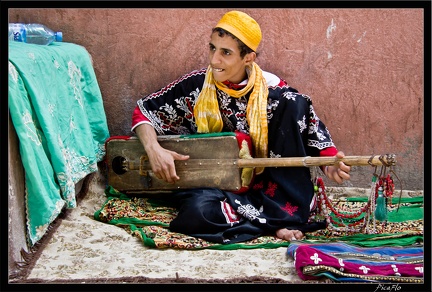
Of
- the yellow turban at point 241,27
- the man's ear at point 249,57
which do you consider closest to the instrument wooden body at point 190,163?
Result: the man's ear at point 249,57

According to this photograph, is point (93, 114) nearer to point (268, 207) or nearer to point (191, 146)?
point (191, 146)

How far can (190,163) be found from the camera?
4023 millimetres

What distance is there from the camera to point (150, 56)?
15.0ft

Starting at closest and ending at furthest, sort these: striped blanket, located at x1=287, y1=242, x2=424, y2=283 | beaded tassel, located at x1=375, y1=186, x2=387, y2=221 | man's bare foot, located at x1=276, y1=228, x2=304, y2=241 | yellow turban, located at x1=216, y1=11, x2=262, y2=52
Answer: striped blanket, located at x1=287, y1=242, x2=424, y2=283 < beaded tassel, located at x1=375, y1=186, x2=387, y2=221 < man's bare foot, located at x1=276, y1=228, x2=304, y2=241 < yellow turban, located at x1=216, y1=11, x2=262, y2=52

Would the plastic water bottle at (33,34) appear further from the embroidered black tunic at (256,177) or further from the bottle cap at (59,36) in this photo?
the embroidered black tunic at (256,177)

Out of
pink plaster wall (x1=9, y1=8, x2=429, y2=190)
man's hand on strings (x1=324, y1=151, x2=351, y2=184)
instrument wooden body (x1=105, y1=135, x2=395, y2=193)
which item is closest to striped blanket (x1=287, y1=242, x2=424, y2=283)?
man's hand on strings (x1=324, y1=151, x2=351, y2=184)

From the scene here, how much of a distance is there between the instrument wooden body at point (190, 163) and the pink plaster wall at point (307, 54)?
0.51 metres

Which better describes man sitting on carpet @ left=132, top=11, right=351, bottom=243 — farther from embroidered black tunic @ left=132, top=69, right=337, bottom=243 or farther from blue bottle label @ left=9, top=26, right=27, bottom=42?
blue bottle label @ left=9, top=26, right=27, bottom=42

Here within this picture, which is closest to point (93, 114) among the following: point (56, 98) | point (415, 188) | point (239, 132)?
point (56, 98)

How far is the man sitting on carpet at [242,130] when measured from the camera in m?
3.73

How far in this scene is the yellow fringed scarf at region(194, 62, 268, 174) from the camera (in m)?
3.96

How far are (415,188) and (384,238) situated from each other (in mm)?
1235

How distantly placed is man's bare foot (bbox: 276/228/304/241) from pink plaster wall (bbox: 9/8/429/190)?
3.95ft

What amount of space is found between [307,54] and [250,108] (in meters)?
0.81
